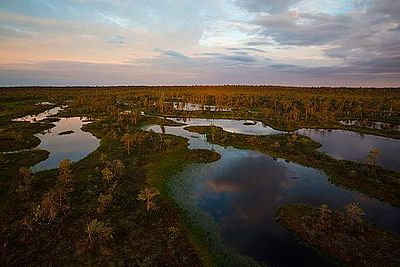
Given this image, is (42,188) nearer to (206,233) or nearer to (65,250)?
(65,250)

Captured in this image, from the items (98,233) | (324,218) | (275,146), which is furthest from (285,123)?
(98,233)

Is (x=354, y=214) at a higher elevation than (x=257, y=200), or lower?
higher

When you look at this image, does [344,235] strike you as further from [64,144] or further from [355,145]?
[64,144]

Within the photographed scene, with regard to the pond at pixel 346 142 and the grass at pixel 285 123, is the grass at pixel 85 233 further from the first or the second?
the grass at pixel 285 123

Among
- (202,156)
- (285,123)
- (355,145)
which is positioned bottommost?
(355,145)

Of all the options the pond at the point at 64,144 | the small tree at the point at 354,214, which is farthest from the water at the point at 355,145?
the pond at the point at 64,144

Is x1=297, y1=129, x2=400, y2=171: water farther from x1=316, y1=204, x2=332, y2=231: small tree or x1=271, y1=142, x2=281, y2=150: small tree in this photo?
x1=316, y1=204, x2=332, y2=231: small tree

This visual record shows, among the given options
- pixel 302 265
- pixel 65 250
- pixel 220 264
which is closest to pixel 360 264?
pixel 302 265
